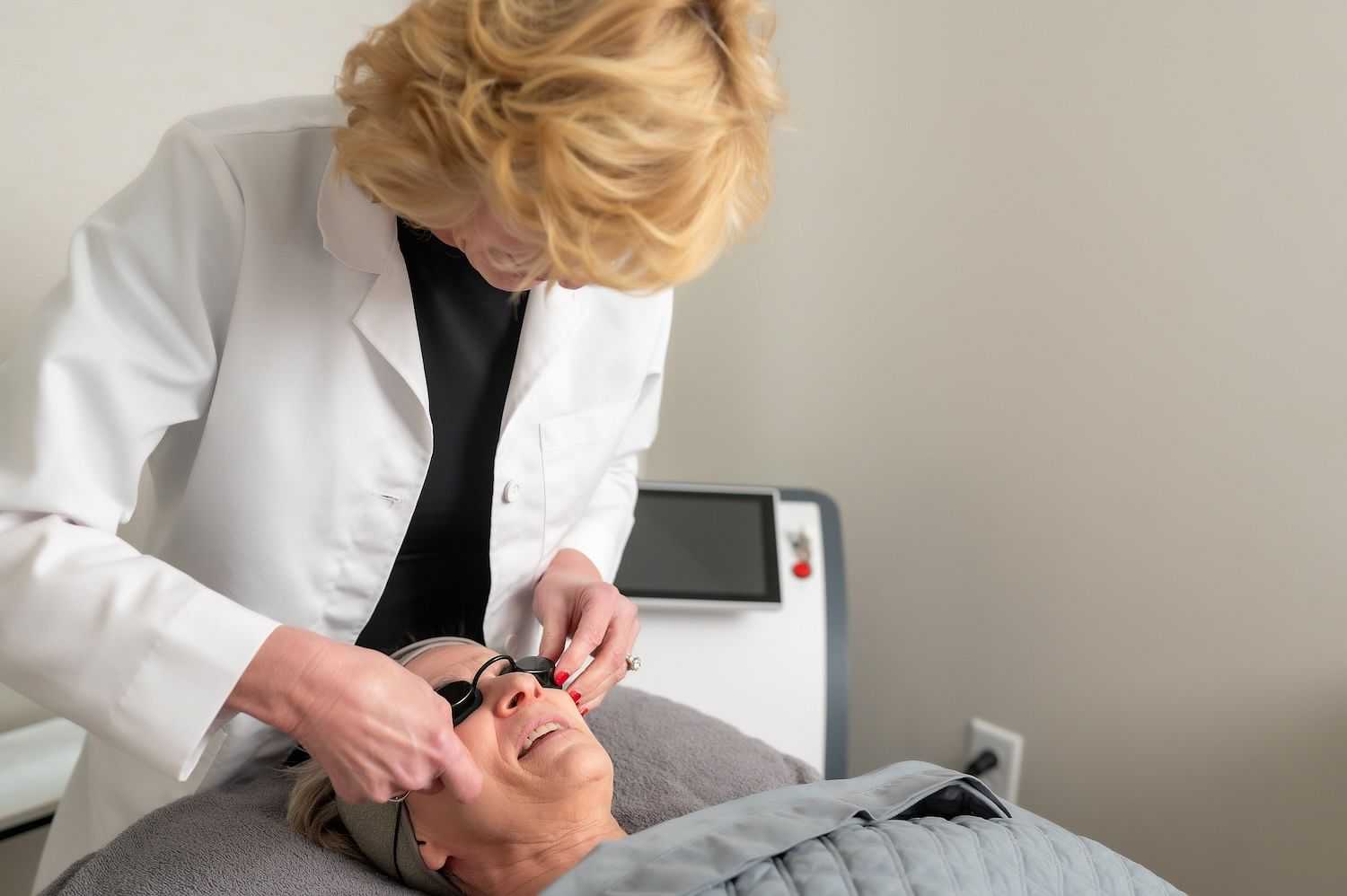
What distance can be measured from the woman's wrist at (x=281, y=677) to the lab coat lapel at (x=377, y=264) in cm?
30

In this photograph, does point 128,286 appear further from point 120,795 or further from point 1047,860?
point 1047,860

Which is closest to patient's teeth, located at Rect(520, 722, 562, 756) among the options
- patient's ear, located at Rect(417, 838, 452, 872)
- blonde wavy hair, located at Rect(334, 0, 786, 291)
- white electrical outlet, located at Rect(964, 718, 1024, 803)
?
patient's ear, located at Rect(417, 838, 452, 872)

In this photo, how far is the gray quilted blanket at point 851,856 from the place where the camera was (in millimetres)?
890

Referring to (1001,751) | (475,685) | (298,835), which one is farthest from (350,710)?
(1001,751)

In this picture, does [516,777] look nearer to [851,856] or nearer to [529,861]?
[529,861]

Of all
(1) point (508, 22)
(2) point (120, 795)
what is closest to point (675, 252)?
(1) point (508, 22)

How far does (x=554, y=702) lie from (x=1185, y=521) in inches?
44.1

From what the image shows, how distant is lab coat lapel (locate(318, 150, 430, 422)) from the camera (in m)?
1.04

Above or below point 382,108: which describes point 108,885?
below

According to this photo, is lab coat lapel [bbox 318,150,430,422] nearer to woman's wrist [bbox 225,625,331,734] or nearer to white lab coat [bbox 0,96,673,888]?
white lab coat [bbox 0,96,673,888]

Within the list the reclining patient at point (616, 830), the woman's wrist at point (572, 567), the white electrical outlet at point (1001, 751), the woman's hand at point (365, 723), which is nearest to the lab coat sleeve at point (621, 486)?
the woman's wrist at point (572, 567)

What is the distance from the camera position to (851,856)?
916 millimetres

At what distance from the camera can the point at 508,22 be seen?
812 mm

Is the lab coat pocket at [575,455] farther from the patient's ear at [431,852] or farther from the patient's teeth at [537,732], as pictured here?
the patient's ear at [431,852]
